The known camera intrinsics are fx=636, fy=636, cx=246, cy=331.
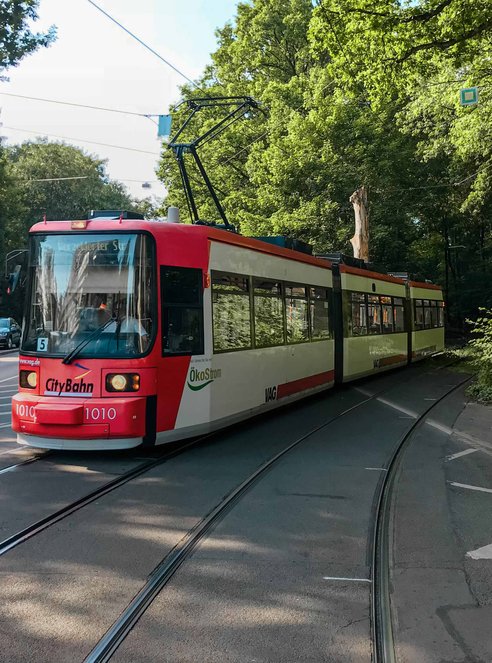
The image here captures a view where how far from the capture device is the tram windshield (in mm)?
7352

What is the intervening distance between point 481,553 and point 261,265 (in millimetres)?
6085

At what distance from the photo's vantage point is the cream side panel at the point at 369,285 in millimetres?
15041

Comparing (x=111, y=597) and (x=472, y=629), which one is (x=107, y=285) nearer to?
(x=111, y=597)

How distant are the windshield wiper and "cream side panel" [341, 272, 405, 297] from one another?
8.39 meters

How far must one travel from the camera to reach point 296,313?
38.4ft

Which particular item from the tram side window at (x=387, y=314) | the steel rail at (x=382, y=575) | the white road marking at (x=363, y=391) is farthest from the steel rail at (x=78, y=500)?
the tram side window at (x=387, y=314)

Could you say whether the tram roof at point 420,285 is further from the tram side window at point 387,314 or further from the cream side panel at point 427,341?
the tram side window at point 387,314

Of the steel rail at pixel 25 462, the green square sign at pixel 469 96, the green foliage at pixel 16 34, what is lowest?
the steel rail at pixel 25 462

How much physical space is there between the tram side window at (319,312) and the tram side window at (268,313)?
6.08 ft

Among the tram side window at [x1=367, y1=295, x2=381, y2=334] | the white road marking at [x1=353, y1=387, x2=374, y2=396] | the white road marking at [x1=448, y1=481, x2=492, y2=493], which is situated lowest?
the white road marking at [x1=448, y1=481, x2=492, y2=493]

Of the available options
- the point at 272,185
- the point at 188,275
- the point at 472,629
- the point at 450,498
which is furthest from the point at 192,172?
the point at 472,629

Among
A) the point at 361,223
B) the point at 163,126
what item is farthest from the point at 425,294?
the point at 163,126

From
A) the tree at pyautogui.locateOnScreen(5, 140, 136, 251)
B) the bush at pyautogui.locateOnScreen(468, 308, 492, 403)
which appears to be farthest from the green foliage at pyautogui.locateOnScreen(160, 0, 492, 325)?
the tree at pyautogui.locateOnScreen(5, 140, 136, 251)

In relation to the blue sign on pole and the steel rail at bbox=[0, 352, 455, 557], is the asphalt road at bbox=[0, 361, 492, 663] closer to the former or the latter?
the steel rail at bbox=[0, 352, 455, 557]
